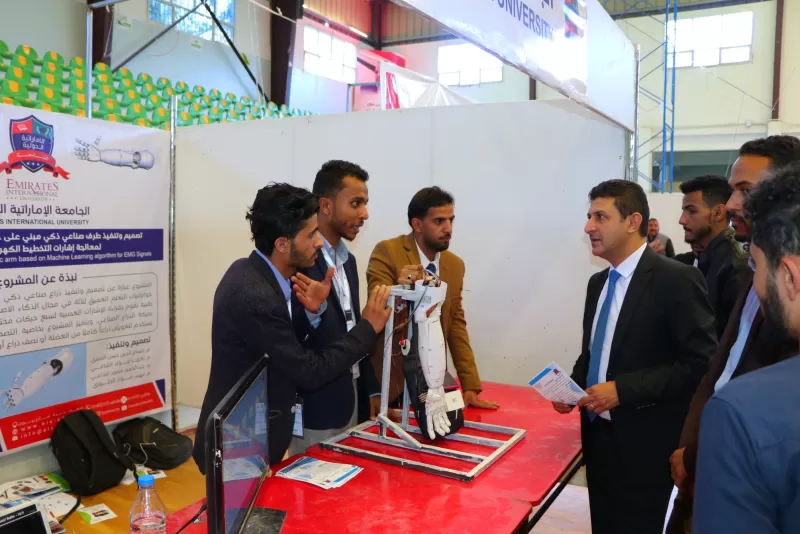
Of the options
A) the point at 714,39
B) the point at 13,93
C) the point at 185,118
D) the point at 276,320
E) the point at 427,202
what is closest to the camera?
the point at 276,320

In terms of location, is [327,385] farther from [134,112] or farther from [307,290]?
[134,112]

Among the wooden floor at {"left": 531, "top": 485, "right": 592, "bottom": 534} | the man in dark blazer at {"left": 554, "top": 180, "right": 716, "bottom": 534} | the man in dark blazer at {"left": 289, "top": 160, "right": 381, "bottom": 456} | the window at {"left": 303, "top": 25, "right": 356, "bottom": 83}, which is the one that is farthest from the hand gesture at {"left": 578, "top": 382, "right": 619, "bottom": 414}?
the window at {"left": 303, "top": 25, "right": 356, "bottom": 83}

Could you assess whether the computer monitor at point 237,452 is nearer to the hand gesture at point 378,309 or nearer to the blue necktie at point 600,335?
the hand gesture at point 378,309

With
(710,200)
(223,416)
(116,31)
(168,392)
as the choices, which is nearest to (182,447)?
(168,392)

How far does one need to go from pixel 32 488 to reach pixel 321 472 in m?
1.95

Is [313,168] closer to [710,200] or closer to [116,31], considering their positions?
[710,200]

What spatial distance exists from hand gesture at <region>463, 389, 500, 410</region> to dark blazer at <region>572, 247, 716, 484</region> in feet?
1.85

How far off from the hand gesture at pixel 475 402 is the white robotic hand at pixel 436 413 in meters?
0.51

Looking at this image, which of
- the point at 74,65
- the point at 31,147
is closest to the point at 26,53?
the point at 74,65

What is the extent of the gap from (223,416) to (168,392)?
281 centimetres

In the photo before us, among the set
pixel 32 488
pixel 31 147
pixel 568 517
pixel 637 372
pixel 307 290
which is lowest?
pixel 568 517

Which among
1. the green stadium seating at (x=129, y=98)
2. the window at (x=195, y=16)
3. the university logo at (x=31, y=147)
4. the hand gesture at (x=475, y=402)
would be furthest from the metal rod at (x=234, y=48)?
the hand gesture at (x=475, y=402)

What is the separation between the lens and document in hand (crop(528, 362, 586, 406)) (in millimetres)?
1722

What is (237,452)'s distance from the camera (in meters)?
1.10
